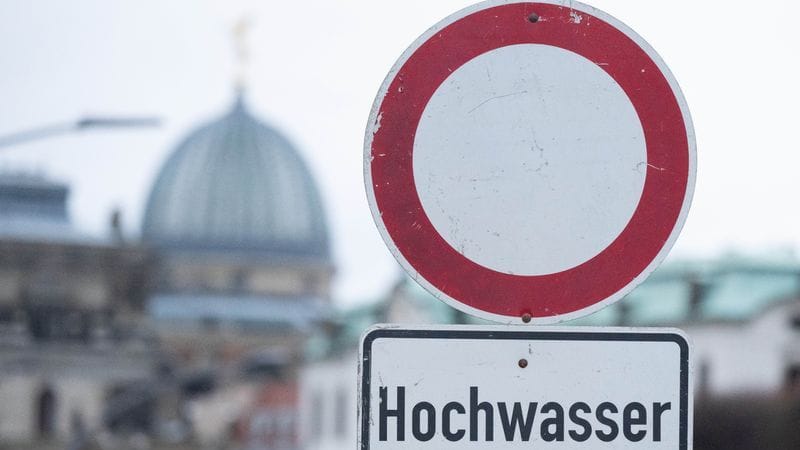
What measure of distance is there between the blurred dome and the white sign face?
111m

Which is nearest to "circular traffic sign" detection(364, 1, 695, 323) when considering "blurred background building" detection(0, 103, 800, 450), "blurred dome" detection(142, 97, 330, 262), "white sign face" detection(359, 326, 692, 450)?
"white sign face" detection(359, 326, 692, 450)

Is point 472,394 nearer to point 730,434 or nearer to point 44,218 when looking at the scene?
point 730,434

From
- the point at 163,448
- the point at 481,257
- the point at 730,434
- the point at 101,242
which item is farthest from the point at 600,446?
the point at 101,242

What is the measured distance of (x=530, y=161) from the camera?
456cm

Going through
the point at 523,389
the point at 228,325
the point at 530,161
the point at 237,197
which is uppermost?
the point at 237,197

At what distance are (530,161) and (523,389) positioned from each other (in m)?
0.40

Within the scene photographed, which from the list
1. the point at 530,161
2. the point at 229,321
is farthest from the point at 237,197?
the point at 530,161

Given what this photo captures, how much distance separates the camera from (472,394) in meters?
4.49

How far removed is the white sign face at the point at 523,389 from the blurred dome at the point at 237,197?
11121cm

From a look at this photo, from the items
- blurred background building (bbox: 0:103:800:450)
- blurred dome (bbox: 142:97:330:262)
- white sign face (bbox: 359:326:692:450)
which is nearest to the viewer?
white sign face (bbox: 359:326:692:450)

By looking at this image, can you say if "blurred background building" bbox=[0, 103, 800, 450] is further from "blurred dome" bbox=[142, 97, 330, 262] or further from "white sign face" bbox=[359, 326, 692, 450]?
"white sign face" bbox=[359, 326, 692, 450]

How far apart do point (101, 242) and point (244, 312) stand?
104 ft

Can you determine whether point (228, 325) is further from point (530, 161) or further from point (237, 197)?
point (530, 161)

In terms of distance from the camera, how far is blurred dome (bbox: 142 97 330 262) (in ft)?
382
